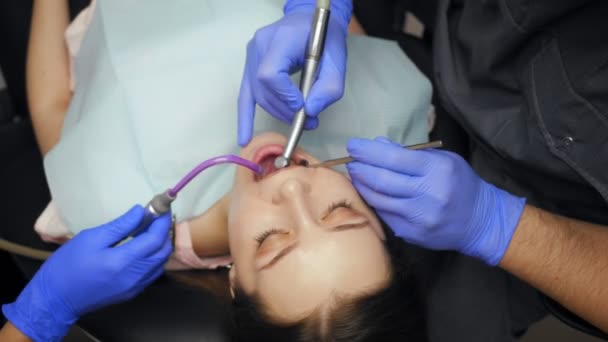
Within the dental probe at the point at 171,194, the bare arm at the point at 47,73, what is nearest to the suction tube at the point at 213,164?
the dental probe at the point at 171,194

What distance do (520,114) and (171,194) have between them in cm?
73

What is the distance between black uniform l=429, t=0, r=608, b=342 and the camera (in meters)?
Answer: 0.84

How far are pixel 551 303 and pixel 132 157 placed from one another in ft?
3.21

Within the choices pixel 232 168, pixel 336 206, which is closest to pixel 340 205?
pixel 336 206

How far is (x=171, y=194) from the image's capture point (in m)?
0.85

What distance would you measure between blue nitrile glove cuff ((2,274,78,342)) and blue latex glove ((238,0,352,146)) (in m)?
0.49

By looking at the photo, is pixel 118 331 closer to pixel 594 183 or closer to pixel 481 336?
pixel 481 336

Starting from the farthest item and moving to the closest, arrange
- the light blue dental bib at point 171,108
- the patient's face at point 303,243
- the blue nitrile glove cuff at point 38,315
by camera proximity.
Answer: the light blue dental bib at point 171,108 < the blue nitrile glove cuff at point 38,315 < the patient's face at point 303,243

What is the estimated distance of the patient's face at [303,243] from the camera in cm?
80

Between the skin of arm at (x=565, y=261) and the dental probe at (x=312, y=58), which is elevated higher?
the dental probe at (x=312, y=58)

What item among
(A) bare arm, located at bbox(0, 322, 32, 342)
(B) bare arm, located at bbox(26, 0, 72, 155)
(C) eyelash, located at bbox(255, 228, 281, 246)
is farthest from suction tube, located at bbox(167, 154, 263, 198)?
(B) bare arm, located at bbox(26, 0, 72, 155)

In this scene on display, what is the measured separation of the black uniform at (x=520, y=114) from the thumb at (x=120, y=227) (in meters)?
0.74

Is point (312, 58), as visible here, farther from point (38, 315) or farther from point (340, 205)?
point (38, 315)

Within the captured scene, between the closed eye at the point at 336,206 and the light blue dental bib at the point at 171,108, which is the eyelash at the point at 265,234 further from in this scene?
the light blue dental bib at the point at 171,108
